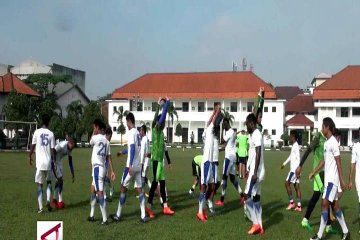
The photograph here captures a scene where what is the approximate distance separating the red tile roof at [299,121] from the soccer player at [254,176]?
7297 cm

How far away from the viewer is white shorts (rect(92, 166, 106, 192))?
31.9ft

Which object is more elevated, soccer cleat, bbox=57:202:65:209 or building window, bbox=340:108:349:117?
building window, bbox=340:108:349:117

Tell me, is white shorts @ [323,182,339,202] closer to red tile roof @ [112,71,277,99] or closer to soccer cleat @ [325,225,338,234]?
soccer cleat @ [325,225,338,234]

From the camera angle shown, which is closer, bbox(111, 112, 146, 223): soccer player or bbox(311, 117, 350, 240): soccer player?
bbox(311, 117, 350, 240): soccer player

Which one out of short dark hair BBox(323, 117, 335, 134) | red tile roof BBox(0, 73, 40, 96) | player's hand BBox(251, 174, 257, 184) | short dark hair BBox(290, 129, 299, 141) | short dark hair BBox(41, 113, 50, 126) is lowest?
player's hand BBox(251, 174, 257, 184)

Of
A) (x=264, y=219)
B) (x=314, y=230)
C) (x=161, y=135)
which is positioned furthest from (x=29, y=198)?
(x=314, y=230)

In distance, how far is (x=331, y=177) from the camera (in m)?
8.51

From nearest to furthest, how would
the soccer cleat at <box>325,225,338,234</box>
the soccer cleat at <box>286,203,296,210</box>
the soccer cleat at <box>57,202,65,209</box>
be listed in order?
the soccer cleat at <box>325,225,338,234</box> < the soccer cleat at <box>57,202,65,209</box> < the soccer cleat at <box>286,203,296,210</box>

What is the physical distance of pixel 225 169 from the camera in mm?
12547

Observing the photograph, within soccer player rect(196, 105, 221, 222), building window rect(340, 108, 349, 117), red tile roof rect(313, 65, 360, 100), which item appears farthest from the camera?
building window rect(340, 108, 349, 117)

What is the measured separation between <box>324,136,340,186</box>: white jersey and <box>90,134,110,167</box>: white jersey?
447 cm

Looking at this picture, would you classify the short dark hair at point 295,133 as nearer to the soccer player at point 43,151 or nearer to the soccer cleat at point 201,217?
the soccer cleat at point 201,217

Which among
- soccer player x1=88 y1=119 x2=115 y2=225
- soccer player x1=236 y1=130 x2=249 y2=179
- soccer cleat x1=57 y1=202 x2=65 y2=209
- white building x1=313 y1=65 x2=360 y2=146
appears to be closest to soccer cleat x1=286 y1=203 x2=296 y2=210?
soccer player x1=88 y1=119 x2=115 y2=225

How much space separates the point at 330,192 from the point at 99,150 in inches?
183
